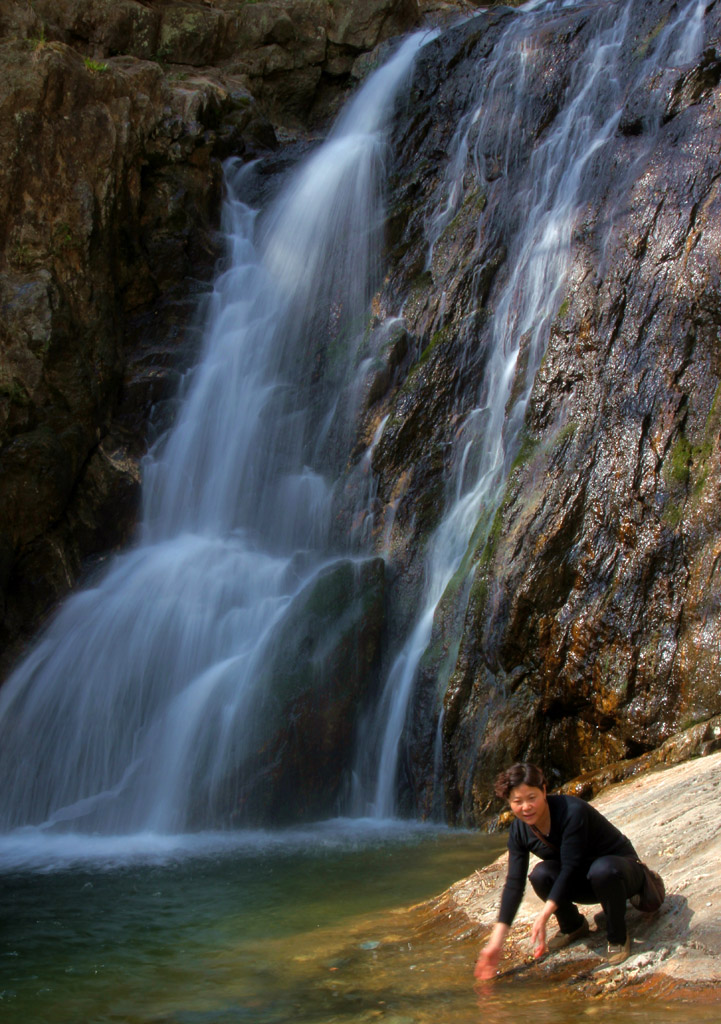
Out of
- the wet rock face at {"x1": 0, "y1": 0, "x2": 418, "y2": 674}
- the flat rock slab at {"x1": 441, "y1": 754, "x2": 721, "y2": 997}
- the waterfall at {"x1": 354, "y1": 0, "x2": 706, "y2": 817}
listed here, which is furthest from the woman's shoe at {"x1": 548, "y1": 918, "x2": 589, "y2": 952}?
the wet rock face at {"x1": 0, "y1": 0, "x2": 418, "y2": 674}

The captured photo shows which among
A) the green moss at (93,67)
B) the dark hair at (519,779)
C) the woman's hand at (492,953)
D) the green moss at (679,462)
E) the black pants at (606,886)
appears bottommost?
the woman's hand at (492,953)

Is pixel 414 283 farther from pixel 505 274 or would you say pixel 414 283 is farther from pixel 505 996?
pixel 505 996

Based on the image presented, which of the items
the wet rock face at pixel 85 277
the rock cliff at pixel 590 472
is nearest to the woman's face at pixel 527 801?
the rock cliff at pixel 590 472

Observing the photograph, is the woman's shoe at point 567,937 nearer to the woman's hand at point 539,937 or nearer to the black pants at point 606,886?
the black pants at point 606,886

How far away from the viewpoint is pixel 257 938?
5.85m

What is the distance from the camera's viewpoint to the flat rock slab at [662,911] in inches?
161

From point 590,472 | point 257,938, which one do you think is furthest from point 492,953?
point 590,472

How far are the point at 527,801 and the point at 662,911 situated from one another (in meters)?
0.98

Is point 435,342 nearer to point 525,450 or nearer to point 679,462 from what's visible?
point 525,450

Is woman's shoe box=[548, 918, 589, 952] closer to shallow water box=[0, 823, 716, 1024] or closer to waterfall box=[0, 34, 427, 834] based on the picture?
shallow water box=[0, 823, 716, 1024]

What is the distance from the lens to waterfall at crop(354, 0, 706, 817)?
408 inches

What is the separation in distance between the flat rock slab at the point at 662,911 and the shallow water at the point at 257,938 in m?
0.17

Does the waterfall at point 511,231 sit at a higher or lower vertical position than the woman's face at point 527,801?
higher

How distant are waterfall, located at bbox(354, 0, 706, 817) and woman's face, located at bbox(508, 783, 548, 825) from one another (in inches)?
210
